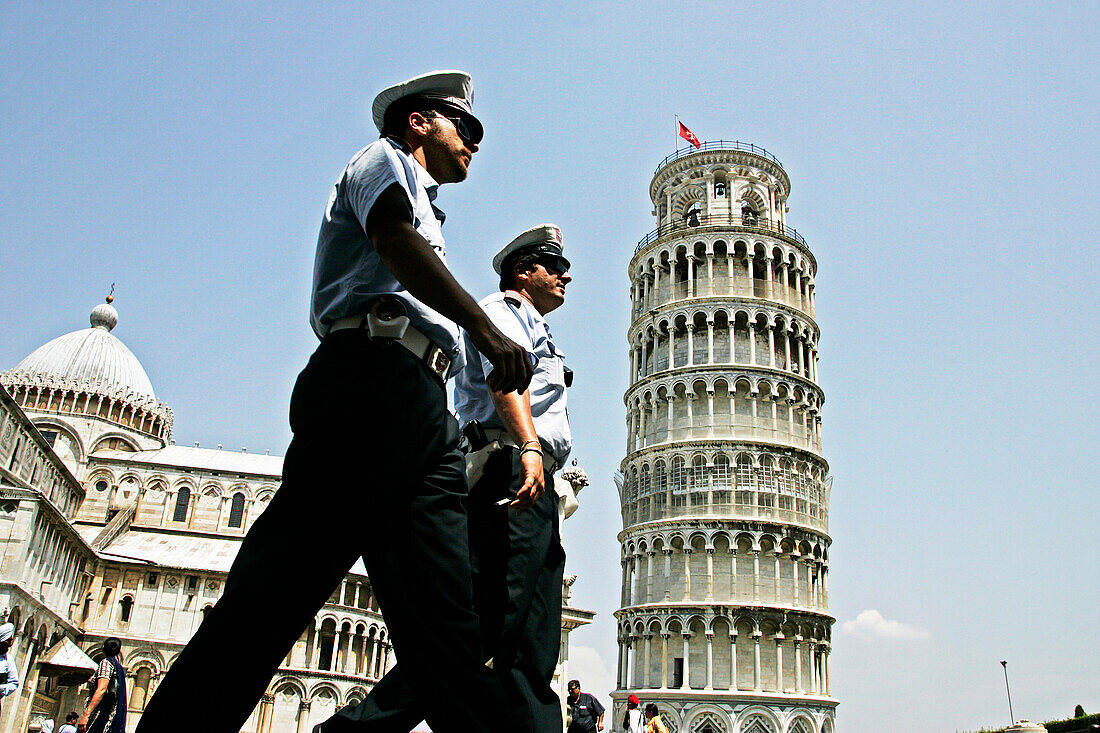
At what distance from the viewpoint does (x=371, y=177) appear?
7.70 ft

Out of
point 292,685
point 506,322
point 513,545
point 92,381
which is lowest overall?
point 513,545

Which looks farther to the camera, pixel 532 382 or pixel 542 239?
pixel 542 239

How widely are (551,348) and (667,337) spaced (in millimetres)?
37919

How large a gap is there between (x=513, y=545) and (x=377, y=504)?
1228 millimetres

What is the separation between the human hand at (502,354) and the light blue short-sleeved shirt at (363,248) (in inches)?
8.1

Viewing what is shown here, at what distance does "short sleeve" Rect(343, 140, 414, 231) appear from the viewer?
2.31 m

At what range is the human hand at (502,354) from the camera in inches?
92.1

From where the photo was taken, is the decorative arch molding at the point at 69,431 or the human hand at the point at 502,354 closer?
the human hand at the point at 502,354

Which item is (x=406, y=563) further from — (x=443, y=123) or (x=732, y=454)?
(x=732, y=454)

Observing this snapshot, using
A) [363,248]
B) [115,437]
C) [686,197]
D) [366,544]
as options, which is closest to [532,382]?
[363,248]

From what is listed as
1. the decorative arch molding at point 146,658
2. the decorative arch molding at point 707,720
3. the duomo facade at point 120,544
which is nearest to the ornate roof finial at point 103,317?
the duomo facade at point 120,544

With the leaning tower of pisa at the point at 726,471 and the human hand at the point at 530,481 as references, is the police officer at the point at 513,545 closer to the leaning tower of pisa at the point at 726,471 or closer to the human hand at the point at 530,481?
the human hand at the point at 530,481

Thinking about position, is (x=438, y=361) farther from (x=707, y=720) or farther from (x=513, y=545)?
(x=707, y=720)

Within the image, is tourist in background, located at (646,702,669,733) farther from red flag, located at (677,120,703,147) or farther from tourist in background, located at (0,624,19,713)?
red flag, located at (677,120,703,147)
